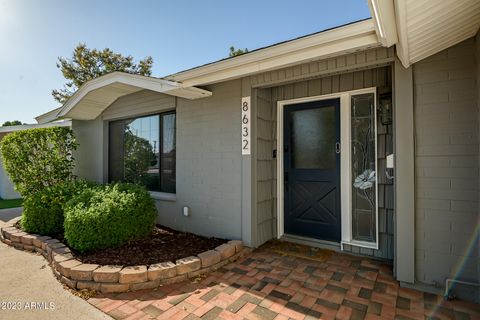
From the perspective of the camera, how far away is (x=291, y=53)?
2641 mm

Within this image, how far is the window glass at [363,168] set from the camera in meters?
3.26

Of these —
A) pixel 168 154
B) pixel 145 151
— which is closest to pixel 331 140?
pixel 168 154

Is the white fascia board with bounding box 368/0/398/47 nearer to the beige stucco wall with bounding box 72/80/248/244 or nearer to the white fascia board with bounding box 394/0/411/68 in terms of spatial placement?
the white fascia board with bounding box 394/0/411/68

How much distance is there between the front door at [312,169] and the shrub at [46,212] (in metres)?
3.77

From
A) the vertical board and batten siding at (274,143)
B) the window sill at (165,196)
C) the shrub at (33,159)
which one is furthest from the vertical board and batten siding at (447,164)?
the shrub at (33,159)

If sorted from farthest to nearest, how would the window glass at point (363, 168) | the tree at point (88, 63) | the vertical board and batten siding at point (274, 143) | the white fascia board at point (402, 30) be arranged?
1. the tree at point (88, 63)
2. the window glass at point (363, 168)
3. the vertical board and batten siding at point (274, 143)
4. the white fascia board at point (402, 30)

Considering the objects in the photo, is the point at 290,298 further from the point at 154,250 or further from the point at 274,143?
the point at 274,143

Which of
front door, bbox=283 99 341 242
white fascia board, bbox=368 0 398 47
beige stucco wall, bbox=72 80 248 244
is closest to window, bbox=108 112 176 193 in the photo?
beige stucco wall, bbox=72 80 248 244

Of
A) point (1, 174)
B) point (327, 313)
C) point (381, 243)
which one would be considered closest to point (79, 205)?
point (327, 313)

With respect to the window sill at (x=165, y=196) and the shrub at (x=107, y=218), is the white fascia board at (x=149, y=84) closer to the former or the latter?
the shrub at (x=107, y=218)

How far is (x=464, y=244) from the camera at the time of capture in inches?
91.7

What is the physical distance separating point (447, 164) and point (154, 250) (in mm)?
3567

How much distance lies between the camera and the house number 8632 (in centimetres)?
355

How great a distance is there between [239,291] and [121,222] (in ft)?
6.04
